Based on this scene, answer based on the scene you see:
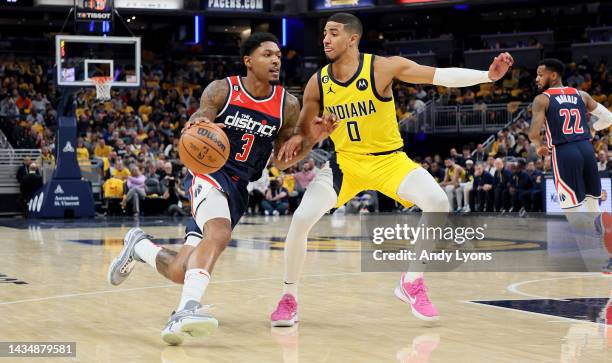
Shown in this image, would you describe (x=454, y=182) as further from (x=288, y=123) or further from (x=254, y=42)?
(x=254, y=42)

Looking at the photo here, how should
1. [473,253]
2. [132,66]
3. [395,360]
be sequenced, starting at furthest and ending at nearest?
[132,66] < [473,253] < [395,360]

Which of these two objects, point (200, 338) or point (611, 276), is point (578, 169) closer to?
point (611, 276)

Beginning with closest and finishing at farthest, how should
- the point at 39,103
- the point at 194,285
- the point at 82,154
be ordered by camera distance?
1. the point at 194,285
2. the point at 82,154
3. the point at 39,103

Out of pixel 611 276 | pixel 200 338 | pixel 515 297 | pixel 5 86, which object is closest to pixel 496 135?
pixel 5 86

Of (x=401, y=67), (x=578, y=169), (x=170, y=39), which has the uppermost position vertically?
(x=170, y=39)

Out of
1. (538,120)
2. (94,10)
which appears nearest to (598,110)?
(538,120)

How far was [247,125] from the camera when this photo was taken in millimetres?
6609

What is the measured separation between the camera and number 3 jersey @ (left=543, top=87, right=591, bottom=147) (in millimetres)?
9484

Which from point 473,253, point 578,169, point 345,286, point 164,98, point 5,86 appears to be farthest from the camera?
point 164,98

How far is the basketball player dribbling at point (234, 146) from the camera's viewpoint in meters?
6.34

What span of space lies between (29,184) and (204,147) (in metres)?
17.7

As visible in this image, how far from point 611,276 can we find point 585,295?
1.72 meters

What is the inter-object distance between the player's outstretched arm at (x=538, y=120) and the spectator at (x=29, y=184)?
1582 centimetres

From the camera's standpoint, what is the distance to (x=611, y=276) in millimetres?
9656
